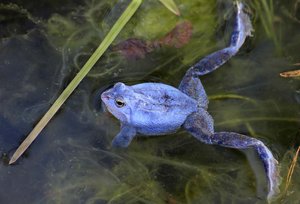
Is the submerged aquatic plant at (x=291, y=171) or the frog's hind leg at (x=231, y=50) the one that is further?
the frog's hind leg at (x=231, y=50)

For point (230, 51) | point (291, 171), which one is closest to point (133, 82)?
point (230, 51)

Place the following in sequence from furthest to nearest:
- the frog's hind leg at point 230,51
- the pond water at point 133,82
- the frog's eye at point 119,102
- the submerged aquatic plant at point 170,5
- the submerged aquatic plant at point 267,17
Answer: the submerged aquatic plant at point 267,17 → the submerged aquatic plant at point 170,5 → the frog's hind leg at point 230,51 → the pond water at point 133,82 → the frog's eye at point 119,102

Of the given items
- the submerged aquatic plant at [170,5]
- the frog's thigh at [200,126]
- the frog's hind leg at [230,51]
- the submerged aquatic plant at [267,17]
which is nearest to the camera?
the frog's thigh at [200,126]

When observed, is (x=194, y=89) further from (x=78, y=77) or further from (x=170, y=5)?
(x=78, y=77)

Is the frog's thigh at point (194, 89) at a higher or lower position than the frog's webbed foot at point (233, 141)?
higher

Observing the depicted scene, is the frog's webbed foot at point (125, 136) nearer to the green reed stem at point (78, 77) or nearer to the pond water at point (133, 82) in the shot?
the pond water at point (133, 82)

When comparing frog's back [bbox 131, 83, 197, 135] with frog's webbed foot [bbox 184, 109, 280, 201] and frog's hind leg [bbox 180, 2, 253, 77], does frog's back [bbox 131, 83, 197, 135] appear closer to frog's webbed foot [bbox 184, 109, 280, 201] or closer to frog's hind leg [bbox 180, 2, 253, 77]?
frog's webbed foot [bbox 184, 109, 280, 201]

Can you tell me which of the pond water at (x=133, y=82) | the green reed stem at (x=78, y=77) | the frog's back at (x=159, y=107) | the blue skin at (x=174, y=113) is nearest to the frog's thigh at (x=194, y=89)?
the blue skin at (x=174, y=113)

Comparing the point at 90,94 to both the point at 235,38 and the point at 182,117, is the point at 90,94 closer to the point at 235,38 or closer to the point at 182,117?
the point at 182,117
